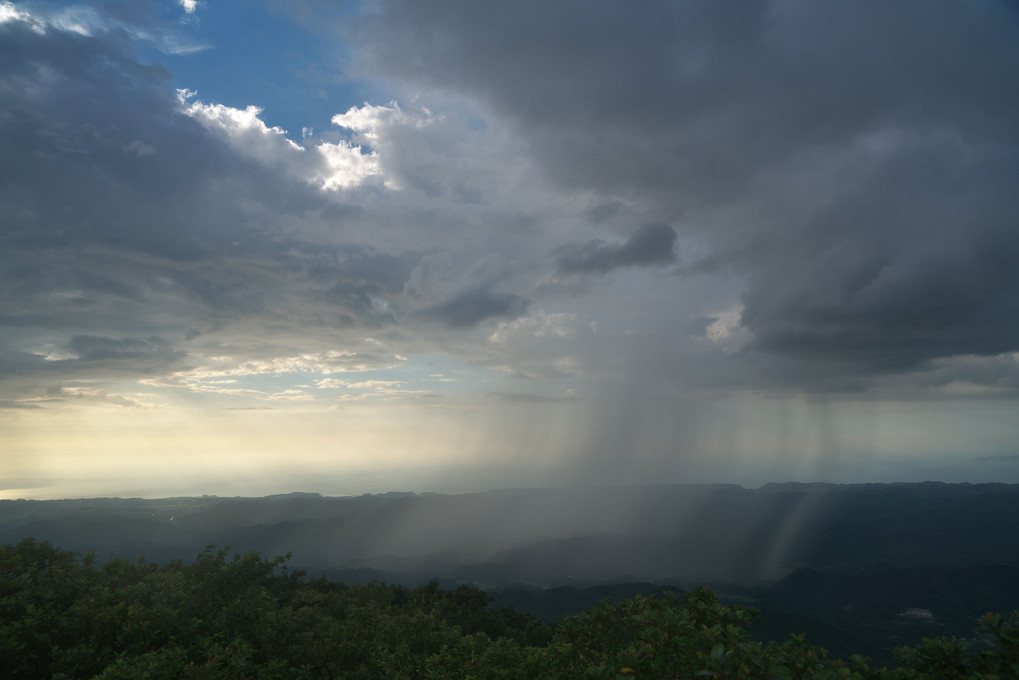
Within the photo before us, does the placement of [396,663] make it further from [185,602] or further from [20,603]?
[20,603]

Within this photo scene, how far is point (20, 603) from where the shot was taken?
1558 cm

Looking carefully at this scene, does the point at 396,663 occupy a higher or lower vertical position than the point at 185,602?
lower

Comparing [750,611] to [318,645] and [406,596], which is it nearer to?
[318,645]

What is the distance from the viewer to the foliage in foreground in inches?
388

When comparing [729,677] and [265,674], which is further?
[265,674]

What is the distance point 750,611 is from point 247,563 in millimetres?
20250

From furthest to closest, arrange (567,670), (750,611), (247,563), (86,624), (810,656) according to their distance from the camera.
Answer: (247,563)
(86,624)
(567,670)
(750,611)
(810,656)

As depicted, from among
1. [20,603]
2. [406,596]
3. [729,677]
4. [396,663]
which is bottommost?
[406,596]

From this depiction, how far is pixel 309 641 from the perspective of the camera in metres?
18.8

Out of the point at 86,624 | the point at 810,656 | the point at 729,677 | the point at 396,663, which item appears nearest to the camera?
the point at 729,677

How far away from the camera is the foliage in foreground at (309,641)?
32.4 ft

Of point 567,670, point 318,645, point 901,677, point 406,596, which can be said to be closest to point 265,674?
point 318,645

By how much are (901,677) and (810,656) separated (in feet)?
5.13

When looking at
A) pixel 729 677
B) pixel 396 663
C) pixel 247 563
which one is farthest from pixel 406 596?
pixel 729 677
